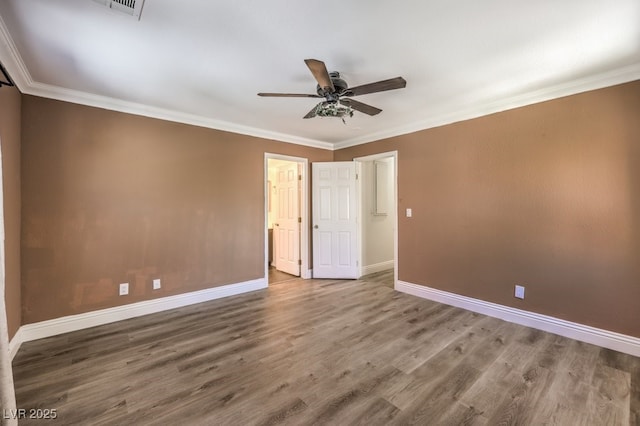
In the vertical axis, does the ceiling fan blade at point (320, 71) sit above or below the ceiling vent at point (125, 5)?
below

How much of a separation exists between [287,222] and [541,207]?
3842 millimetres

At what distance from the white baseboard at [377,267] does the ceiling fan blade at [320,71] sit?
371cm

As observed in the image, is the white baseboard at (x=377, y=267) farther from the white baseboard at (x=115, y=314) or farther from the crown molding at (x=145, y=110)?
the crown molding at (x=145, y=110)

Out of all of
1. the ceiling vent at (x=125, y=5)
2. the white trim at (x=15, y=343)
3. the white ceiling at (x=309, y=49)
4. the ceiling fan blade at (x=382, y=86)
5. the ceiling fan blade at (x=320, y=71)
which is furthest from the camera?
the white trim at (x=15, y=343)

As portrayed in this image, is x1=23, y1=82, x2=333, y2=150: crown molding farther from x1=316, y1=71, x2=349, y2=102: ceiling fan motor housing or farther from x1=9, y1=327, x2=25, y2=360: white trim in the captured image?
x1=9, y1=327, x2=25, y2=360: white trim

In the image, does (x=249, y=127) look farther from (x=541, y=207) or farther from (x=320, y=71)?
(x=541, y=207)

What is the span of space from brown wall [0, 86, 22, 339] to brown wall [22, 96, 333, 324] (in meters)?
0.12

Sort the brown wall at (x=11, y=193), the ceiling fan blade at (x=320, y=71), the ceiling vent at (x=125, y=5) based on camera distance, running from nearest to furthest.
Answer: the ceiling vent at (x=125, y=5) → the ceiling fan blade at (x=320, y=71) → the brown wall at (x=11, y=193)

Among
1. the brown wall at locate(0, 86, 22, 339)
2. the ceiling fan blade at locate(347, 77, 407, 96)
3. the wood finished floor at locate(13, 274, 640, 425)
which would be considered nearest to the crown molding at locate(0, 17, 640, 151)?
the brown wall at locate(0, 86, 22, 339)

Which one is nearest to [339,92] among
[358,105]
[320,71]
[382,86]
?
[358,105]

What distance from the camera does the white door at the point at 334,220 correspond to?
4914 millimetres

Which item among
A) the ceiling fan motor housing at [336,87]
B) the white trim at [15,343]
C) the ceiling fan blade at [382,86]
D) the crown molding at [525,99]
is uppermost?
the crown molding at [525,99]

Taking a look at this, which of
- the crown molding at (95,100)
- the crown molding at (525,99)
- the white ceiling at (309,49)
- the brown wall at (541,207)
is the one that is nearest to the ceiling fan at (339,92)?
the white ceiling at (309,49)

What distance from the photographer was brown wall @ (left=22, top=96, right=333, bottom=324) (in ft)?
9.08
